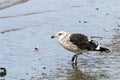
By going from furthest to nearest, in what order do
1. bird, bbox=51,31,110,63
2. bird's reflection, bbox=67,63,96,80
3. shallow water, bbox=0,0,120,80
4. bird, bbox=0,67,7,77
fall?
bird, bbox=51,31,110,63, shallow water, bbox=0,0,120,80, bird, bbox=0,67,7,77, bird's reflection, bbox=67,63,96,80

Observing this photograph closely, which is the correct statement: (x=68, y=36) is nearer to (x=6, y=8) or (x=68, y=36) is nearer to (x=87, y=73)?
(x=87, y=73)

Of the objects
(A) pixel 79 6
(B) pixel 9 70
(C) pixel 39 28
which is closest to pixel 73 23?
(C) pixel 39 28

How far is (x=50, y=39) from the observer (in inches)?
544

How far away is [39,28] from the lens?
51.6ft

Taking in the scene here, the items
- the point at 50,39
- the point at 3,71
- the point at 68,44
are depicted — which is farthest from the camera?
the point at 50,39

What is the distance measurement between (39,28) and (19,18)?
218 centimetres

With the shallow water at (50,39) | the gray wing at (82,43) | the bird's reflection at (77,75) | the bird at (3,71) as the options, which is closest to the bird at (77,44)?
the gray wing at (82,43)

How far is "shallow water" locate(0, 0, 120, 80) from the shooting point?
414 inches

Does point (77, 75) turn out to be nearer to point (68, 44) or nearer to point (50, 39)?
point (68, 44)

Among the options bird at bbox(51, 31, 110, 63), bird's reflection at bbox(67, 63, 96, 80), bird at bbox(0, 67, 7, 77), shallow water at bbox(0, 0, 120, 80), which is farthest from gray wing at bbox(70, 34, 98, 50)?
bird at bbox(0, 67, 7, 77)

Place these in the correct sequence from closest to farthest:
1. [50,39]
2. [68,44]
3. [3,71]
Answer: [3,71] < [68,44] < [50,39]

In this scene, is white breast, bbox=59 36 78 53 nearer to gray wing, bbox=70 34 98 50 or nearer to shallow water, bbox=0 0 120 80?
gray wing, bbox=70 34 98 50

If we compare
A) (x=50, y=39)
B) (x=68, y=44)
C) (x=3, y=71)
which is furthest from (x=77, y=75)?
(x=50, y=39)

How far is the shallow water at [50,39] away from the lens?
414 inches
